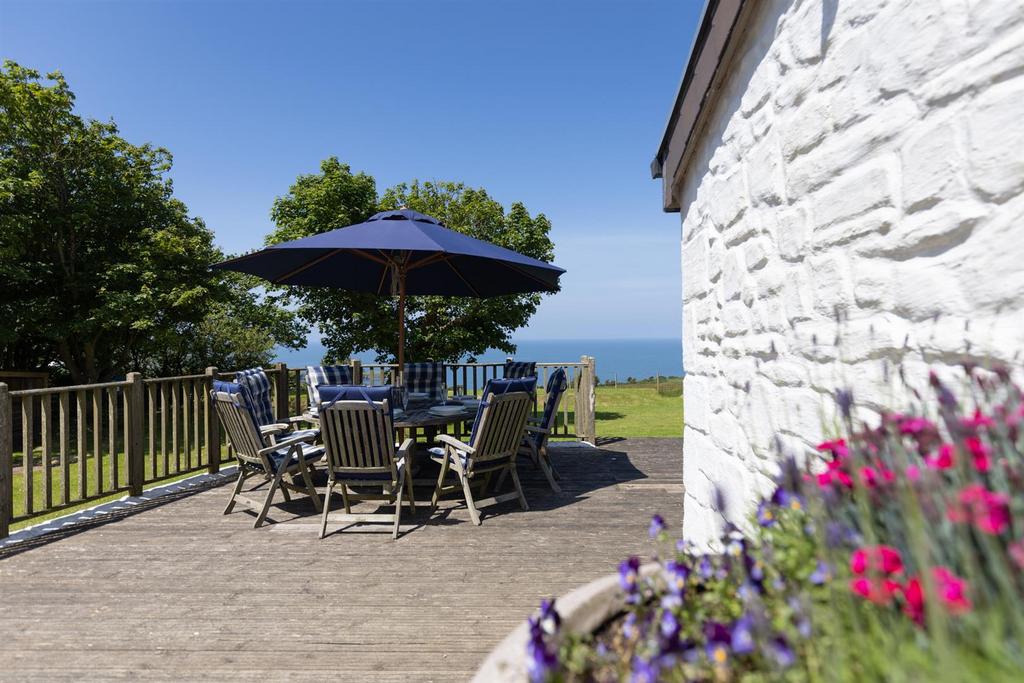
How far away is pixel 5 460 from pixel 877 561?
528cm

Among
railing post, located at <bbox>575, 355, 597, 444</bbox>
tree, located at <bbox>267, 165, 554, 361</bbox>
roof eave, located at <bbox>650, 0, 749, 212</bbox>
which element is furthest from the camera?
tree, located at <bbox>267, 165, 554, 361</bbox>

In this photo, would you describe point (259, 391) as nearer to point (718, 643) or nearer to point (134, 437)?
point (134, 437)

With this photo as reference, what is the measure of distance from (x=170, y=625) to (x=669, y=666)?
272 centimetres

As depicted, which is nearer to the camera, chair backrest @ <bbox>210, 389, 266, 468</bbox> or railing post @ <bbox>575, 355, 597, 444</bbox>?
chair backrest @ <bbox>210, 389, 266, 468</bbox>

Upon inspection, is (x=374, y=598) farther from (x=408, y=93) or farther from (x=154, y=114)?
(x=154, y=114)

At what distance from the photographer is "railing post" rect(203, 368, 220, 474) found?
5.74m

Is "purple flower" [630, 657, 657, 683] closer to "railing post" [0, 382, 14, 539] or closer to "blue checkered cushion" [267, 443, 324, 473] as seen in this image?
"blue checkered cushion" [267, 443, 324, 473]

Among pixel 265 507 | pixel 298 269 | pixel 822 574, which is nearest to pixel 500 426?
pixel 265 507

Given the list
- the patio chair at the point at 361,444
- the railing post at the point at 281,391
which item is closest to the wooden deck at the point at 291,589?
the patio chair at the point at 361,444

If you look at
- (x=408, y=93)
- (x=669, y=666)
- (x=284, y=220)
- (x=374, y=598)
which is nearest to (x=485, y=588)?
(x=374, y=598)

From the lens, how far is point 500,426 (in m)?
4.22

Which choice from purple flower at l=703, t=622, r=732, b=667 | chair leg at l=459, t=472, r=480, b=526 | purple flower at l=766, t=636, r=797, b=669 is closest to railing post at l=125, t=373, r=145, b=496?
chair leg at l=459, t=472, r=480, b=526

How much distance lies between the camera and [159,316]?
14.0 m

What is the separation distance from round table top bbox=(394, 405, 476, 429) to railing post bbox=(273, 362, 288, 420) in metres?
2.59
